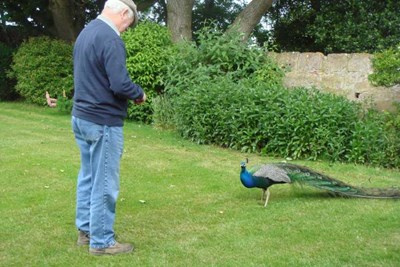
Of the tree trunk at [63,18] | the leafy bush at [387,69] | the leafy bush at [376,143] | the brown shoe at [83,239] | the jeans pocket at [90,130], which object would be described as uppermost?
the tree trunk at [63,18]

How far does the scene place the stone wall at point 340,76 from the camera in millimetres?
10312

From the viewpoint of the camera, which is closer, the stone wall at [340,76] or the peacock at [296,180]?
the peacock at [296,180]

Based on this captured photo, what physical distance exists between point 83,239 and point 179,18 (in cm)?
1051

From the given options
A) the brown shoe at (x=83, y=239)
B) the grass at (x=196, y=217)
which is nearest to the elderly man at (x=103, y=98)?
the brown shoe at (x=83, y=239)

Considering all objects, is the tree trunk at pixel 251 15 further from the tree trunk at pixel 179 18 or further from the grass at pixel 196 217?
the grass at pixel 196 217

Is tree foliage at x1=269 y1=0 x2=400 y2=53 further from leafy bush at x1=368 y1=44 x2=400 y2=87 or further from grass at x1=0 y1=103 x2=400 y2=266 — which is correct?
grass at x1=0 y1=103 x2=400 y2=266

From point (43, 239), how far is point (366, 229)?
10.0ft

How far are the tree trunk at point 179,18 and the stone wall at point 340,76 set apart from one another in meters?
3.74

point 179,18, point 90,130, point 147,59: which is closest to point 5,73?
point 179,18

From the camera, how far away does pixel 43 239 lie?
5.27 metres

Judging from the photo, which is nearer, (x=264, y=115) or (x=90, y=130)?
(x=90, y=130)

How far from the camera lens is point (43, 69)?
55.4ft

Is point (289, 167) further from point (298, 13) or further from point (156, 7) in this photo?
point (156, 7)

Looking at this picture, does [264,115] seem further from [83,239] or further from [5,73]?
[5,73]
